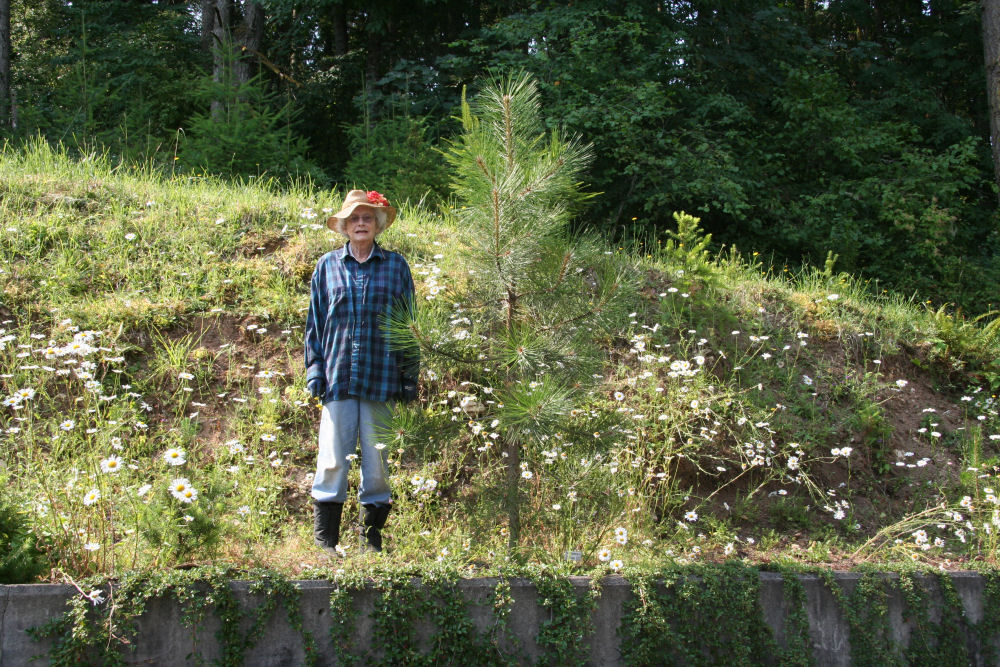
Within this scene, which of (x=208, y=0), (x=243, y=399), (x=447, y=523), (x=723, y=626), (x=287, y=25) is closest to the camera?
(x=723, y=626)

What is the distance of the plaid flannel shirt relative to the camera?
153 inches

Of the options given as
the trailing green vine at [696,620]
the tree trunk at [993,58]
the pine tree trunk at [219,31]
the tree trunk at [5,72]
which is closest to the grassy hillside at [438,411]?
the trailing green vine at [696,620]

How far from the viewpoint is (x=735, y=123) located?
11062 millimetres

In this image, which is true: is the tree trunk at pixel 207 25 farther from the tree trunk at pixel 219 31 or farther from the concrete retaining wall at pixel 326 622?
the concrete retaining wall at pixel 326 622

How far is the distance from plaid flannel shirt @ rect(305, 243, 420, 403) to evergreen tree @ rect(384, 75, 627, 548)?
363 millimetres

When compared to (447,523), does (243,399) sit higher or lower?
higher

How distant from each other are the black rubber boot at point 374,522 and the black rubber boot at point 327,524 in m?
0.15

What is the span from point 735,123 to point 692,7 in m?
2.13

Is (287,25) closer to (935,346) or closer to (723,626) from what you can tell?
(935,346)

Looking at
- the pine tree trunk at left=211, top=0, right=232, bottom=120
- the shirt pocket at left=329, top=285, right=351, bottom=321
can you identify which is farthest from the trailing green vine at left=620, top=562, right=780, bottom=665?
the pine tree trunk at left=211, top=0, right=232, bottom=120

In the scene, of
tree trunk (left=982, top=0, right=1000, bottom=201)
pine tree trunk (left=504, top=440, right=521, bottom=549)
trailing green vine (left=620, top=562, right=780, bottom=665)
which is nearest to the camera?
trailing green vine (left=620, top=562, right=780, bottom=665)

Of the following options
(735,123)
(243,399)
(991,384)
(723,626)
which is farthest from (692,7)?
(723,626)

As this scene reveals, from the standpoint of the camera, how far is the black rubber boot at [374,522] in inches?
155

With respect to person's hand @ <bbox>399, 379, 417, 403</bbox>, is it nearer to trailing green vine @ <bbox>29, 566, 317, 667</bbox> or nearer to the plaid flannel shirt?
the plaid flannel shirt
